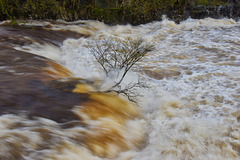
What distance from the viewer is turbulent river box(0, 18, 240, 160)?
99.4 inches

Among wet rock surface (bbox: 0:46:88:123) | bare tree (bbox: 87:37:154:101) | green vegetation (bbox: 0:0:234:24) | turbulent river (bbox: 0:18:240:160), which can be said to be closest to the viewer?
turbulent river (bbox: 0:18:240:160)

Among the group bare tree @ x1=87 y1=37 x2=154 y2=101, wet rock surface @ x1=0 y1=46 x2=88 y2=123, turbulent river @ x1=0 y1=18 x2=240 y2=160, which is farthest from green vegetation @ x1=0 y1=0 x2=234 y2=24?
wet rock surface @ x1=0 y1=46 x2=88 y2=123

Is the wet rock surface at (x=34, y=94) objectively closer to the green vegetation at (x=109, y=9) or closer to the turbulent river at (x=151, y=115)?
the turbulent river at (x=151, y=115)

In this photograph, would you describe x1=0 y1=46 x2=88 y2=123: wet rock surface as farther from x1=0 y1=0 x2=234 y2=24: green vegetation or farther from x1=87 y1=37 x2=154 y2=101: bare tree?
Answer: x1=0 y1=0 x2=234 y2=24: green vegetation

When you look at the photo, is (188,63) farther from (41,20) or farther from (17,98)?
(41,20)

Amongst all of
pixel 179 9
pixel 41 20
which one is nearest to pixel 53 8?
pixel 41 20

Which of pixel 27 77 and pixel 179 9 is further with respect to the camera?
pixel 179 9

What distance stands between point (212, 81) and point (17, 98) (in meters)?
4.06

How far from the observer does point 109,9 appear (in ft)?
36.7

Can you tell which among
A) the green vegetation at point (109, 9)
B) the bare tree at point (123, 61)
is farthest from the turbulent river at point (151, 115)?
the green vegetation at point (109, 9)

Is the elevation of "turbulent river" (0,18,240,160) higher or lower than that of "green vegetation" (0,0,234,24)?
lower

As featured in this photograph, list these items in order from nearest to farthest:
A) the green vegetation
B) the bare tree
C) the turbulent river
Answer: the turbulent river, the bare tree, the green vegetation

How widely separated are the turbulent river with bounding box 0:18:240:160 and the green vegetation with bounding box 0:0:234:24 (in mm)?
3661

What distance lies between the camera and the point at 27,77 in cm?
395
